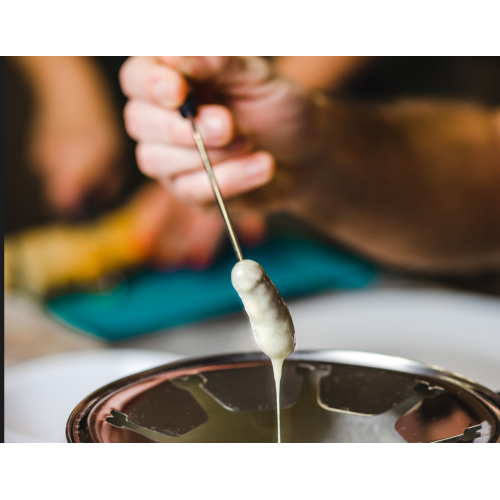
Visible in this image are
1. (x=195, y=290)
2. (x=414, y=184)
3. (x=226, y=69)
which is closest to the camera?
(x=226, y=69)

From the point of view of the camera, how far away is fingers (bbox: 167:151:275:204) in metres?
0.64

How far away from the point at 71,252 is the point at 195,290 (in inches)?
→ 10.4

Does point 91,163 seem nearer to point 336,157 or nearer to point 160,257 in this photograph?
point 160,257

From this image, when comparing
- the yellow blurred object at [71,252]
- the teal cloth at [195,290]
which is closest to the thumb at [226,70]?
the teal cloth at [195,290]

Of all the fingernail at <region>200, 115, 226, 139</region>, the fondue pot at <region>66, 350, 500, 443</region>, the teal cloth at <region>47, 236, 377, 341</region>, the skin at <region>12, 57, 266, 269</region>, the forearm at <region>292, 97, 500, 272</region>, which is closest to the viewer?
the fondue pot at <region>66, 350, 500, 443</region>

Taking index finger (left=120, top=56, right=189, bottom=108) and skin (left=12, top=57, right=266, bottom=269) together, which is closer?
index finger (left=120, top=56, right=189, bottom=108)

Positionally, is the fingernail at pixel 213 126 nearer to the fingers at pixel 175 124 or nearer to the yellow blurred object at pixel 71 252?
the fingers at pixel 175 124

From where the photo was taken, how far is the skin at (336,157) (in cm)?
62

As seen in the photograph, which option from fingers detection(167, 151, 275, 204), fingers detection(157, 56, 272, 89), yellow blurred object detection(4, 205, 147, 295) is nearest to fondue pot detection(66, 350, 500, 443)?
fingers detection(167, 151, 275, 204)

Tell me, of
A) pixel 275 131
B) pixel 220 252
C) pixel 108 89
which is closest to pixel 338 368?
pixel 275 131

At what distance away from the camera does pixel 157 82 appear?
1.80 feet

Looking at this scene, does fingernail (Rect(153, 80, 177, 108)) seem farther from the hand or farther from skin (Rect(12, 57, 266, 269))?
skin (Rect(12, 57, 266, 269))

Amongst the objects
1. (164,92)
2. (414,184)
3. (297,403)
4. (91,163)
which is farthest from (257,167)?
(91,163)

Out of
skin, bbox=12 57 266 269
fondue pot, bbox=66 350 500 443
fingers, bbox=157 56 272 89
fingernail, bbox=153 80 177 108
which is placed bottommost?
fondue pot, bbox=66 350 500 443
